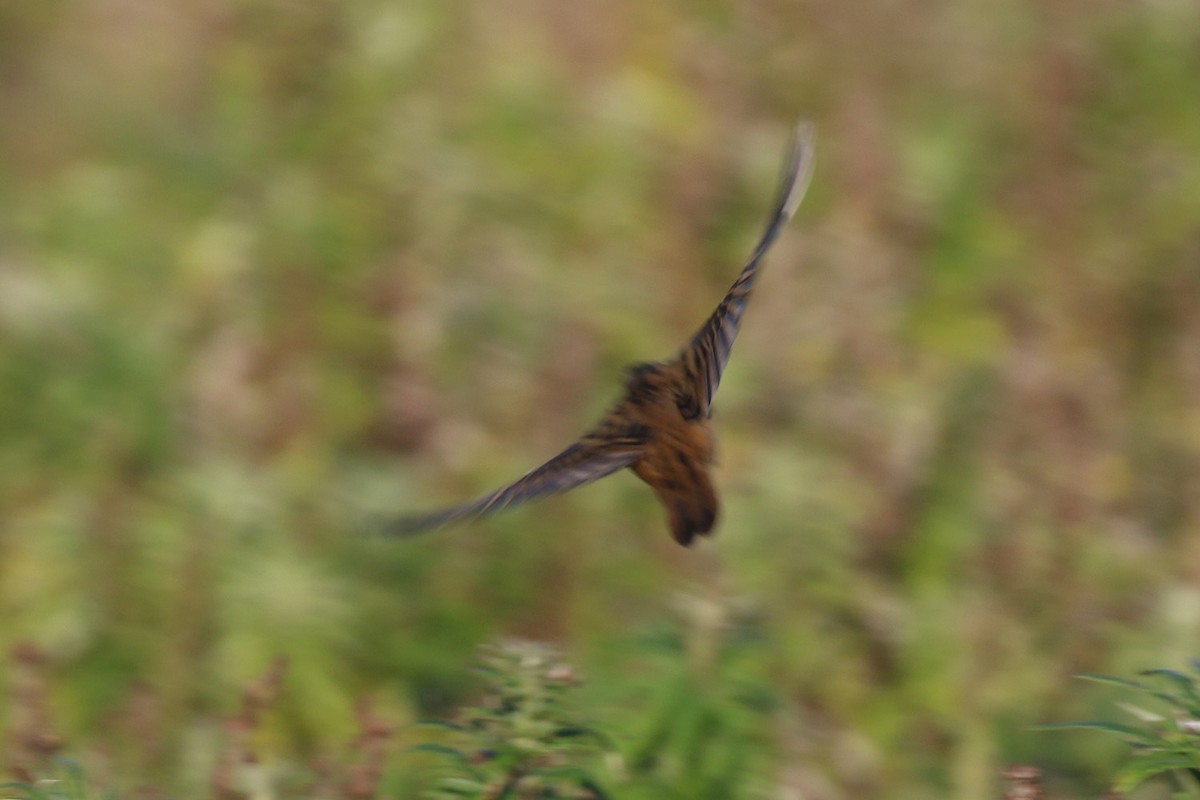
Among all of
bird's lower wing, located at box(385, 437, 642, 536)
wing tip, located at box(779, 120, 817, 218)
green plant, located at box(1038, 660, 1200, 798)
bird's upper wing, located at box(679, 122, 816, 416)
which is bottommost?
green plant, located at box(1038, 660, 1200, 798)

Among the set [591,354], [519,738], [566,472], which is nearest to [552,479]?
[566,472]

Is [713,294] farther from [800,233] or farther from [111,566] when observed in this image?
[111,566]

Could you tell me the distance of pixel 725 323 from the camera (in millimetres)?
2225

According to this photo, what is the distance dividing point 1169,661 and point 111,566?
8.07ft

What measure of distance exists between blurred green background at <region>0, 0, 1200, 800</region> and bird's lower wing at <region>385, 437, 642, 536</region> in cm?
81

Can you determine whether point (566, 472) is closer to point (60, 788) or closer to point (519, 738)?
point (519, 738)

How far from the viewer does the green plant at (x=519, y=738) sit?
2.06 m

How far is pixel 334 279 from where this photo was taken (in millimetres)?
4641

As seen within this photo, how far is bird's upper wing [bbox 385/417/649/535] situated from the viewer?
1.76m

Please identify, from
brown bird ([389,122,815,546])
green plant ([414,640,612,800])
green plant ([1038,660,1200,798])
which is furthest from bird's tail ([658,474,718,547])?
green plant ([1038,660,1200,798])

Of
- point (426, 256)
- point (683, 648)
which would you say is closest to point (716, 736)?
point (683, 648)

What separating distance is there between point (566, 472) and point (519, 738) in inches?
16.2

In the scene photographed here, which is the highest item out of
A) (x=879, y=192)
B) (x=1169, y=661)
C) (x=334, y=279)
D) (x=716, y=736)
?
(x=879, y=192)

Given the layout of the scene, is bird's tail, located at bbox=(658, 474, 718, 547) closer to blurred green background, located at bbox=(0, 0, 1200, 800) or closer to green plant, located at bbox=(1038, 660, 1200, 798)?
green plant, located at bbox=(1038, 660, 1200, 798)
